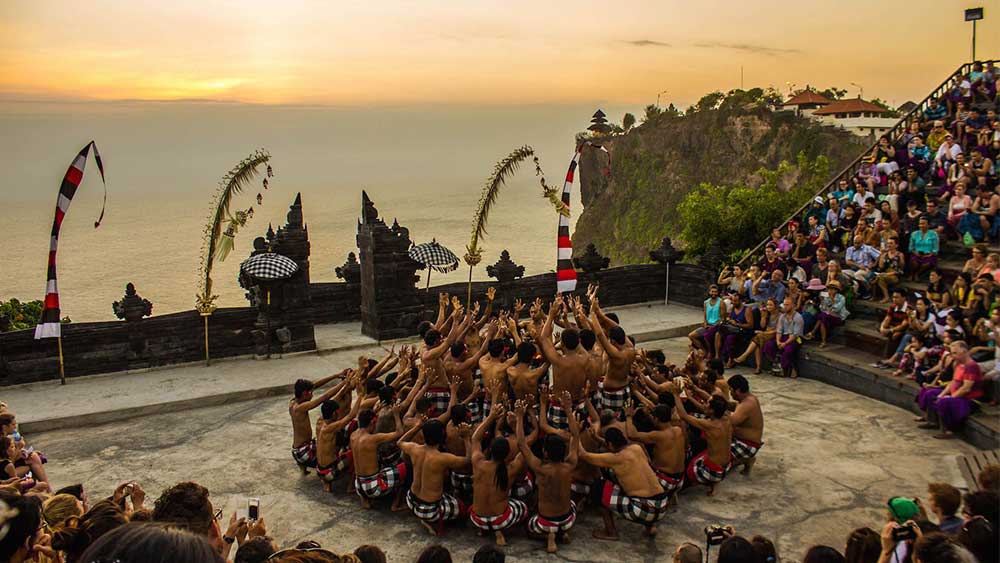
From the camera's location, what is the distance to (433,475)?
799 cm

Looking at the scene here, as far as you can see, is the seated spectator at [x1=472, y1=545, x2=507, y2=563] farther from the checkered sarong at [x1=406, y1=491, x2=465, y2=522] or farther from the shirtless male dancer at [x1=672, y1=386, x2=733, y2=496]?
the shirtless male dancer at [x1=672, y1=386, x2=733, y2=496]

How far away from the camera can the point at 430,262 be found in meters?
15.8

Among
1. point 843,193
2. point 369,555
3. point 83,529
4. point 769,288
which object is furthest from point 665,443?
point 843,193

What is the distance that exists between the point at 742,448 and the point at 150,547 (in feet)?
27.1

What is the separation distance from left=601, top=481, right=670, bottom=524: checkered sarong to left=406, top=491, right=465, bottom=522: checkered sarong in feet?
4.93

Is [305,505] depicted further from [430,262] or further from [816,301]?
[816,301]

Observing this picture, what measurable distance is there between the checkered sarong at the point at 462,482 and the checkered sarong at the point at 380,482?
71cm

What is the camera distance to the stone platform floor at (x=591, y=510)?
8.23m

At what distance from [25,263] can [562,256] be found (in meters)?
68.9

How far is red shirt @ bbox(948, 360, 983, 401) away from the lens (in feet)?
34.8

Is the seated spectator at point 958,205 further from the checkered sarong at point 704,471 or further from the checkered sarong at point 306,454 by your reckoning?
the checkered sarong at point 306,454

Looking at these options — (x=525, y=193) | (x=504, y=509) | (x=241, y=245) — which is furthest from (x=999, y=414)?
(x=525, y=193)

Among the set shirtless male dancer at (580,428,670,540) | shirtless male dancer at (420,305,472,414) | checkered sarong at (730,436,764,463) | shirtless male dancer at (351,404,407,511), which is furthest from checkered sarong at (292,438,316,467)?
checkered sarong at (730,436,764,463)

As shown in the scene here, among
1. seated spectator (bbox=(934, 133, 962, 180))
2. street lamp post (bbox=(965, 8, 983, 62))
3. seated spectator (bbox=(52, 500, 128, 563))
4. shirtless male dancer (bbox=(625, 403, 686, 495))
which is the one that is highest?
street lamp post (bbox=(965, 8, 983, 62))
